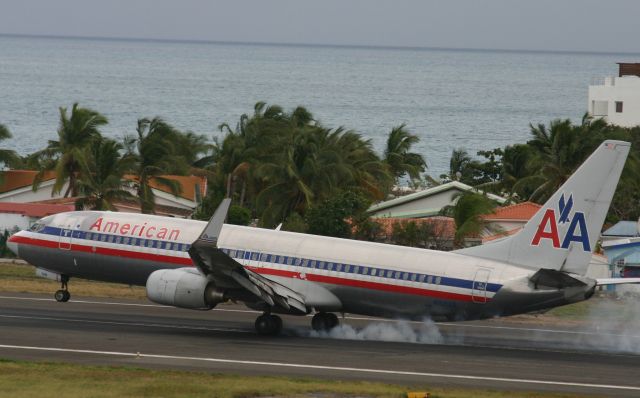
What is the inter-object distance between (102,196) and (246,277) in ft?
111

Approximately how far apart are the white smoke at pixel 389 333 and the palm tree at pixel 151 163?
32.8 meters

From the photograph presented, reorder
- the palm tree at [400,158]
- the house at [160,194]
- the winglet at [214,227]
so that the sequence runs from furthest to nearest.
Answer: the palm tree at [400,158] < the house at [160,194] < the winglet at [214,227]

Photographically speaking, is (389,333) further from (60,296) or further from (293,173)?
(293,173)

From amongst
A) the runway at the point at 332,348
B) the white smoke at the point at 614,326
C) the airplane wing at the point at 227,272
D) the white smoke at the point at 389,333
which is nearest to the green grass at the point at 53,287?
the runway at the point at 332,348

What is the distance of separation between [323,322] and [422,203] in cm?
3879

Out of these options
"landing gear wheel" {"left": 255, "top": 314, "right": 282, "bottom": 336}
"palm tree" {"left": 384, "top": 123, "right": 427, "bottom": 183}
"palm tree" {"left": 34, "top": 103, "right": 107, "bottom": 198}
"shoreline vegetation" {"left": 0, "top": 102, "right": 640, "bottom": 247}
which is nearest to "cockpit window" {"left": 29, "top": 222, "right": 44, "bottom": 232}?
"landing gear wheel" {"left": 255, "top": 314, "right": 282, "bottom": 336}

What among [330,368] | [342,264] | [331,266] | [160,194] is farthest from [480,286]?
[160,194]

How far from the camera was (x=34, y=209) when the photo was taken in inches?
2891

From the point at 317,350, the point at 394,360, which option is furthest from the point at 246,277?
the point at 394,360

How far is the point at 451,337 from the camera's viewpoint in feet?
142

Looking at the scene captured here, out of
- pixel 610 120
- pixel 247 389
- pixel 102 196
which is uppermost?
pixel 610 120

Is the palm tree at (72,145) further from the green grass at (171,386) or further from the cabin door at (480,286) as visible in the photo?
the green grass at (171,386)

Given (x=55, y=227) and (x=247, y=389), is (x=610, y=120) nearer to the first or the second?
(x=55, y=227)

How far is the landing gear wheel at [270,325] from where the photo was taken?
42250 millimetres
